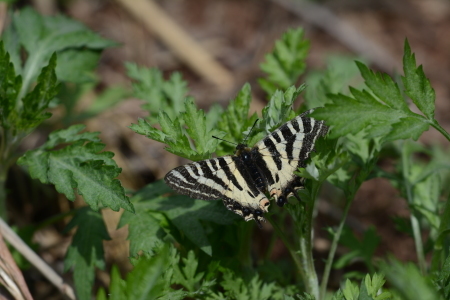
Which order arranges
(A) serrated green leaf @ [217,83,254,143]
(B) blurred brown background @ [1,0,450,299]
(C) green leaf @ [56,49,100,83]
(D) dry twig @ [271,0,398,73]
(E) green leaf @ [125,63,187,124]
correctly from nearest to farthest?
1. (A) serrated green leaf @ [217,83,254,143]
2. (E) green leaf @ [125,63,187,124]
3. (C) green leaf @ [56,49,100,83]
4. (B) blurred brown background @ [1,0,450,299]
5. (D) dry twig @ [271,0,398,73]

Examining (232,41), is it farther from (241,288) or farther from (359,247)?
(241,288)

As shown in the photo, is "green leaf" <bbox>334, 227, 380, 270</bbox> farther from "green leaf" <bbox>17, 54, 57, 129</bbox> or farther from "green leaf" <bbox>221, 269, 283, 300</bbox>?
"green leaf" <bbox>17, 54, 57, 129</bbox>

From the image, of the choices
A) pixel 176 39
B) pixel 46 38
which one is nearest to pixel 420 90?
pixel 46 38

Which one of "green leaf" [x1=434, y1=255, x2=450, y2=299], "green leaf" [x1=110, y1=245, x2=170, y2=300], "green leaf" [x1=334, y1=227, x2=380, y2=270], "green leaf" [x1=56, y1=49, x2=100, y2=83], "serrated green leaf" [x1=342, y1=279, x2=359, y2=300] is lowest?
"green leaf" [x1=334, y1=227, x2=380, y2=270]

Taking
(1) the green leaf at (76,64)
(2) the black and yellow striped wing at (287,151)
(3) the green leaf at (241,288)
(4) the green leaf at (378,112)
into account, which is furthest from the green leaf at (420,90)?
(1) the green leaf at (76,64)

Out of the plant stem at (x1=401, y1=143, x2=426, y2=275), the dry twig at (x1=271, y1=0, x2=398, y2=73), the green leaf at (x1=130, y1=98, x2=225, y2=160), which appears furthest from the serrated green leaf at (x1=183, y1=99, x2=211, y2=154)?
the dry twig at (x1=271, y1=0, x2=398, y2=73)

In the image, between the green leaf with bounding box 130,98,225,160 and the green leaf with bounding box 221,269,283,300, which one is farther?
Result: the green leaf with bounding box 221,269,283,300

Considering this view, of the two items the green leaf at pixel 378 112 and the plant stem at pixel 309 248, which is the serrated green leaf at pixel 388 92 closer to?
the green leaf at pixel 378 112
